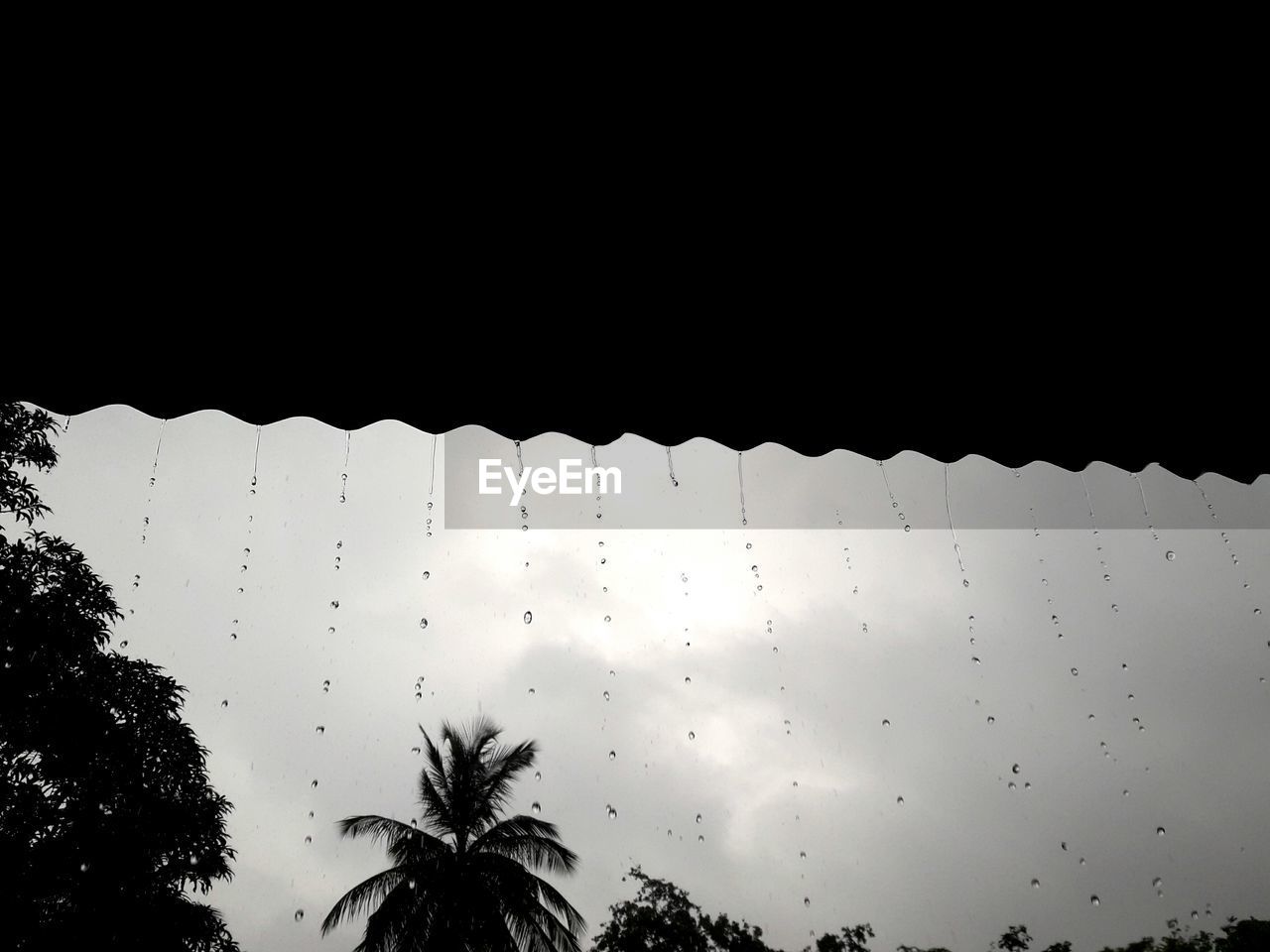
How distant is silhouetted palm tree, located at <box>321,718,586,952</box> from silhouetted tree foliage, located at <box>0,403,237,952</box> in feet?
23.9

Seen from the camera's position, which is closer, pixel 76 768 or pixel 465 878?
pixel 76 768

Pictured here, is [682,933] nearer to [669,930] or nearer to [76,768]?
[669,930]

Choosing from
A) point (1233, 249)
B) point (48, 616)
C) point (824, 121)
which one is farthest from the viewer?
point (48, 616)

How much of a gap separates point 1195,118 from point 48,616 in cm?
1112

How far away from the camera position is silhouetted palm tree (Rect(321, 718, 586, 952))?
15922mm

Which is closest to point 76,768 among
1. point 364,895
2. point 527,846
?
point 364,895

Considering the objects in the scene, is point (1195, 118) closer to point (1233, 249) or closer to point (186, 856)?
point (1233, 249)

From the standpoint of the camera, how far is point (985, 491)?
11.5 feet

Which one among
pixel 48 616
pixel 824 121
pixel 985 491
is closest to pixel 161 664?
pixel 48 616

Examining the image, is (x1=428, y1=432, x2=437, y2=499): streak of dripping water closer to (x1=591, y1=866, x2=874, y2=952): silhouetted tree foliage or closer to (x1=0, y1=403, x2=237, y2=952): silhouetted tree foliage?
(x1=0, y1=403, x2=237, y2=952): silhouetted tree foliage

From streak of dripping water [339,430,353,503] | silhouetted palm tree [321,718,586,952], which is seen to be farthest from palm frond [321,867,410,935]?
streak of dripping water [339,430,353,503]

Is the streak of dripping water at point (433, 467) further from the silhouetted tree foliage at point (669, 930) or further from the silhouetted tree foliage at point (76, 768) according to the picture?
the silhouetted tree foliage at point (669, 930)

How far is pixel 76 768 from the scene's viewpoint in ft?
29.1

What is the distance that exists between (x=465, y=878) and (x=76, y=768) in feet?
33.8
